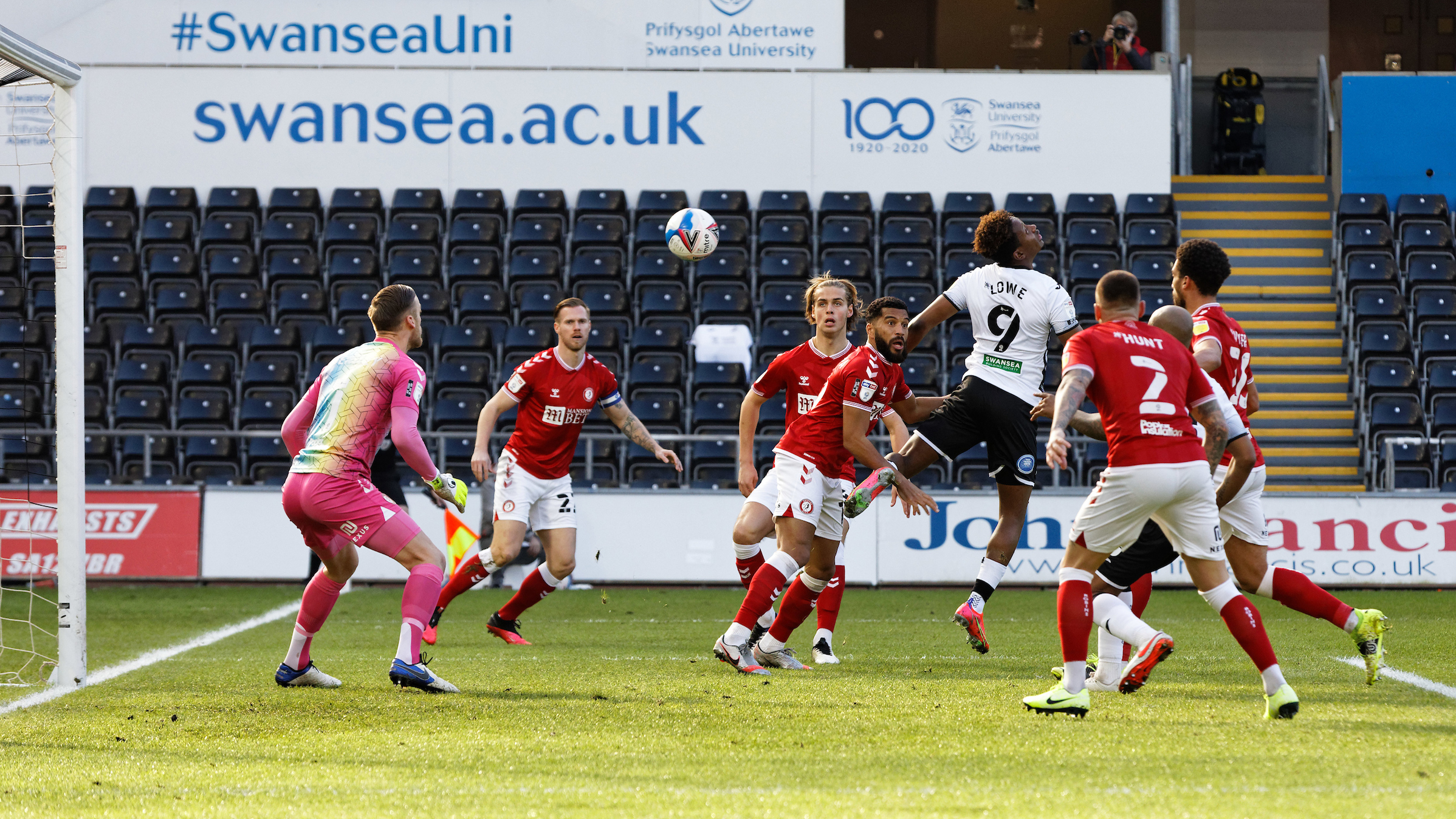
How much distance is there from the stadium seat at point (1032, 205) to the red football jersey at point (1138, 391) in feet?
45.2

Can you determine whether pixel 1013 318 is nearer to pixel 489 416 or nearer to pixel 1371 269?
pixel 489 416

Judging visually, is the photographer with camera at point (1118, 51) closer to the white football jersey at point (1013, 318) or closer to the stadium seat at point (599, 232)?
the stadium seat at point (599, 232)

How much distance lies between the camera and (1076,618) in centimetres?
549

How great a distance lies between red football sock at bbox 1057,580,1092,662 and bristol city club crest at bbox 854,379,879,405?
1932 millimetres

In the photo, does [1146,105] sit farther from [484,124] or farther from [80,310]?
[80,310]

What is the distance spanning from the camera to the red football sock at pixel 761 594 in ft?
23.5

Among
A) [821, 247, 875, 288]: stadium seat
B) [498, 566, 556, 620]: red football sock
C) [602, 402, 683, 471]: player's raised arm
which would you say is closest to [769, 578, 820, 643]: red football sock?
[602, 402, 683, 471]: player's raised arm

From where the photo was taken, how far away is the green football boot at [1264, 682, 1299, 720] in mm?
5234

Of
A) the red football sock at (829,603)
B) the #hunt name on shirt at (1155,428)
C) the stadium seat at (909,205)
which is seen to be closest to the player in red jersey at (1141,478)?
the #hunt name on shirt at (1155,428)

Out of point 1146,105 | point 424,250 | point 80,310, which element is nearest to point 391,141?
point 424,250

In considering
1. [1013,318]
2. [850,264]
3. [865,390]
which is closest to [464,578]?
[865,390]

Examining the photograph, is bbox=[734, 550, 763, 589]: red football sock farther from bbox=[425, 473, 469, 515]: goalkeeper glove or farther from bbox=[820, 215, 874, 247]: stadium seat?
bbox=[820, 215, 874, 247]: stadium seat

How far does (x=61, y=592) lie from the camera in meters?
7.19

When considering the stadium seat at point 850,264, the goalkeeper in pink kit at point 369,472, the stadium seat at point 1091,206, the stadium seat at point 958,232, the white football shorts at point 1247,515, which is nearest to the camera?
the white football shorts at point 1247,515
